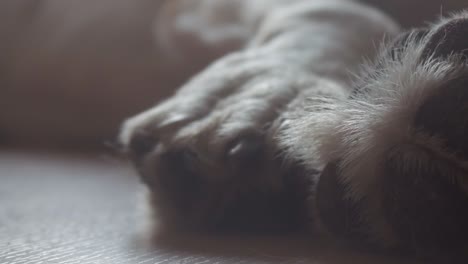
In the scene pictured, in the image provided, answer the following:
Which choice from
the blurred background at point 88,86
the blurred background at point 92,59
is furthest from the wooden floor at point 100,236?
the blurred background at point 92,59

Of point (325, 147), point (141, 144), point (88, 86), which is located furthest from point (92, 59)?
point (325, 147)

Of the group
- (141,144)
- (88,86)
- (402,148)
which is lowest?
(402,148)

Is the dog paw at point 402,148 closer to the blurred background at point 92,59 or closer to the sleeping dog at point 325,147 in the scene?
the sleeping dog at point 325,147

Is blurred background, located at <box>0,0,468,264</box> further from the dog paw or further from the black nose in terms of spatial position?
the dog paw

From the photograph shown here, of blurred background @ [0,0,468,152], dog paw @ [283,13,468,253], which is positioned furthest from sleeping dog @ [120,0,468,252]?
blurred background @ [0,0,468,152]

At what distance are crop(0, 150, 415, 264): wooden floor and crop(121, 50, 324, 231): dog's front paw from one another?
25 millimetres

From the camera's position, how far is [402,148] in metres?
0.50

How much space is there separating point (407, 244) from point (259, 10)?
2.69 ft

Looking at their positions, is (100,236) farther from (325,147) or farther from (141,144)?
(325,147)

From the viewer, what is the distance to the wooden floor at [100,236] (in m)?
0.59

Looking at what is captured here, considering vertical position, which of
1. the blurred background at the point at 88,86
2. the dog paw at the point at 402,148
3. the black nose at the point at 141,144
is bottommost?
the dog paw at the point at 402,148

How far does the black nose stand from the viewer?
685mm

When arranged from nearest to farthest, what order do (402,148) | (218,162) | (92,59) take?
(402,148) < (218,162) < (92,59)

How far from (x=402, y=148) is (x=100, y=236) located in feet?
1.09
